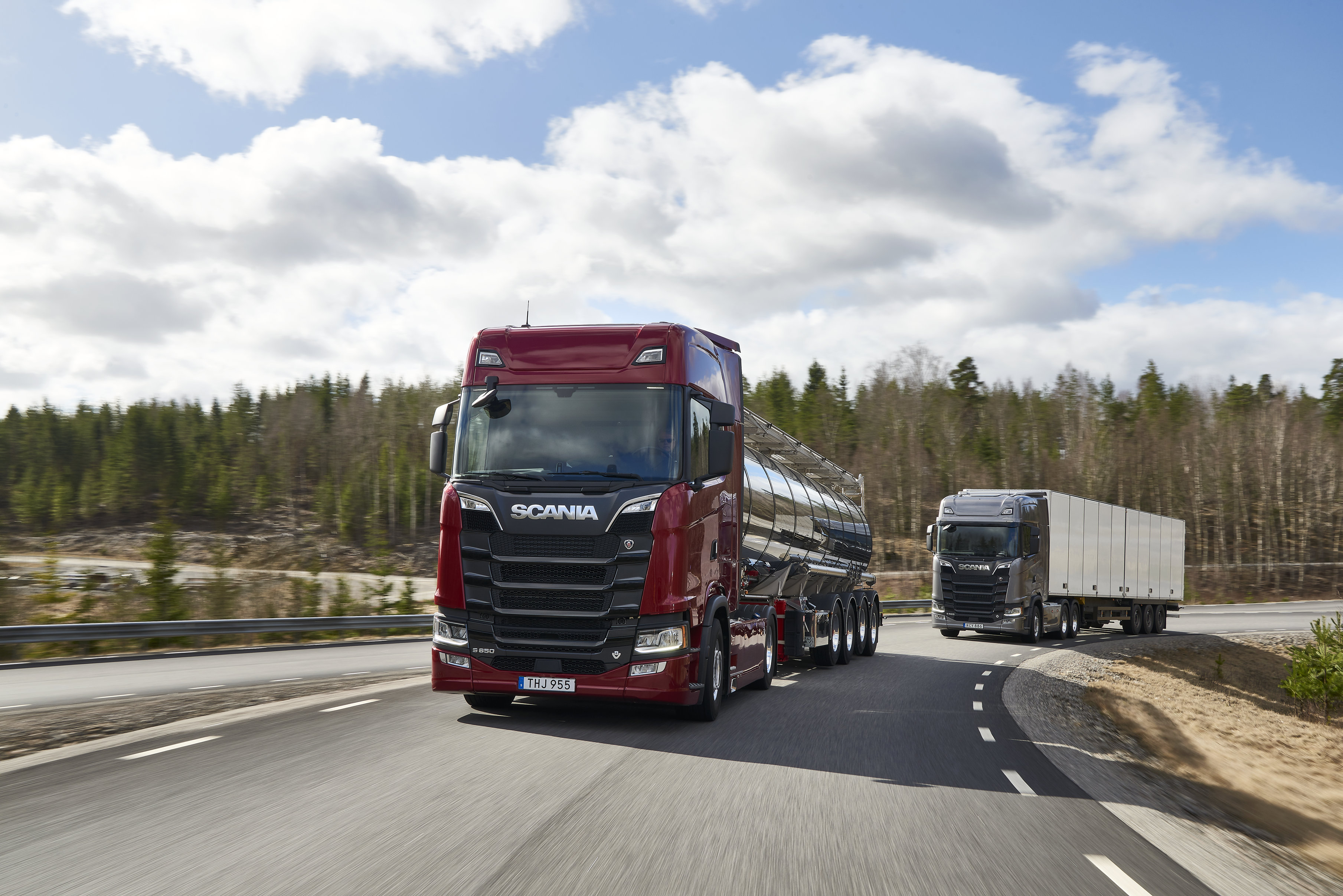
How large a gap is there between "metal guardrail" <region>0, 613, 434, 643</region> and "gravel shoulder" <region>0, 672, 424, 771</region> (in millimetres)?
6295

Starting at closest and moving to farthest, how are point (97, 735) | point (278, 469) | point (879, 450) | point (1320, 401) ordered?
point (97, 735) < point (879, 450) < point (278, 469) < point (1320, 401)

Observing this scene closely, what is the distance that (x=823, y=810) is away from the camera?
6.47 meters

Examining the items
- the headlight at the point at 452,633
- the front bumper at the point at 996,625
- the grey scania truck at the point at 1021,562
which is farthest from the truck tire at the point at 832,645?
the headlight at the point at 452,633

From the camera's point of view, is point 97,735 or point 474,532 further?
point 474,532

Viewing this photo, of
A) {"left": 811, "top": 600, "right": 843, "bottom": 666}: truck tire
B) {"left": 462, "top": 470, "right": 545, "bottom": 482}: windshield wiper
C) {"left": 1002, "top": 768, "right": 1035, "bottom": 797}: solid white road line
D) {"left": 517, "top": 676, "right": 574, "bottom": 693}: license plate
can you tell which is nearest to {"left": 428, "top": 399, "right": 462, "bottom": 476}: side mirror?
{"left": 462, "top": 470, "right": 545, "bottom": 482}: windshield wiper

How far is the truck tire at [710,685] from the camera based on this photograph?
32.9 feet

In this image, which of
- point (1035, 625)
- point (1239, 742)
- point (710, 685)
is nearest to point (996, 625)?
point (1035, 625)

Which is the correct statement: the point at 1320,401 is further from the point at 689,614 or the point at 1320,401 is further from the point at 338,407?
the point at 689,614

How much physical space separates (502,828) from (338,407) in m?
95.3

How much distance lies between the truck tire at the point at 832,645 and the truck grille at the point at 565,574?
9244 millimetres

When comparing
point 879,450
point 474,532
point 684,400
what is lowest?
point 474,532

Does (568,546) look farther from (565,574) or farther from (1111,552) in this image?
(1111,552)

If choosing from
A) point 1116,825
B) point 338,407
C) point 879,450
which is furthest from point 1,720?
point 338,407

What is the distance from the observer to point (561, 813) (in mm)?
6102
